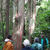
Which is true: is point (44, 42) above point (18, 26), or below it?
below

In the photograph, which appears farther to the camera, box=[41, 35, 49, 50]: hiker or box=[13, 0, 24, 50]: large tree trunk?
box=[41, 35, 49, 50]: hiker

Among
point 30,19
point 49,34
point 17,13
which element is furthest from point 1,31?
point 17,13

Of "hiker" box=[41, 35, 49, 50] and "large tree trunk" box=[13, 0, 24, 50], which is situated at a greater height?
"large tree trunk" box=[13, 0, 24, 50]

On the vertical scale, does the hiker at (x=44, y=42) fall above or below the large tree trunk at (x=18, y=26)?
below

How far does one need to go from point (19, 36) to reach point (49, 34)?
234 inches

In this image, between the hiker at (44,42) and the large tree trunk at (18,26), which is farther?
the hiker at (44,42)

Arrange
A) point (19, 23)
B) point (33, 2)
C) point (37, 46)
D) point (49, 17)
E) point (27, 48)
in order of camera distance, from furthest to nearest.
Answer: point (33, 2)
point (49, 17)
point (19, 23)
point (37, 46)
point (27, 48)

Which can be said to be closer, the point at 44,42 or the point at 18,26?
the point at 18,26

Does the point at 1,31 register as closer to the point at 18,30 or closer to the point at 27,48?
the point at 18,30

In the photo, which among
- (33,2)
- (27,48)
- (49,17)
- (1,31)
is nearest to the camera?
(27,48)

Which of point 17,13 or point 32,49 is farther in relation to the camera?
point 17,13

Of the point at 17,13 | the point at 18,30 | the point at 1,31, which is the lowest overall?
the point at 1,31

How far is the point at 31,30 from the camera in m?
19.2

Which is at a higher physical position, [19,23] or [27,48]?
[19,23]
